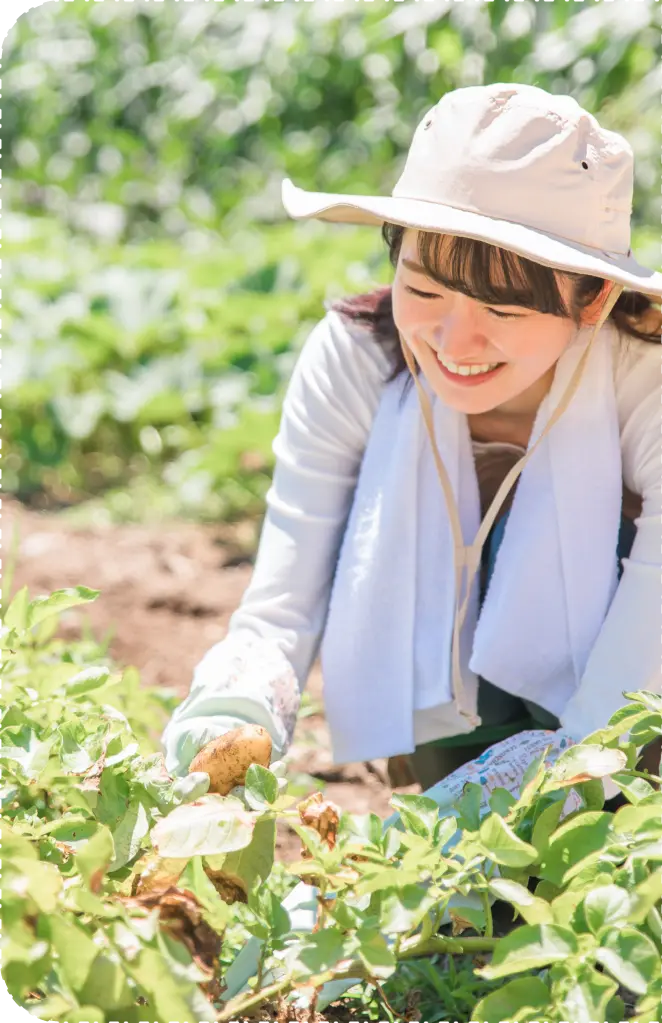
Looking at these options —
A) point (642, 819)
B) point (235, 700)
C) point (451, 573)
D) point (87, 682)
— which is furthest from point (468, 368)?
point (642, 819)

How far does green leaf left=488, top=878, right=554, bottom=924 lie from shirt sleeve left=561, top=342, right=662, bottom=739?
59 centimetres

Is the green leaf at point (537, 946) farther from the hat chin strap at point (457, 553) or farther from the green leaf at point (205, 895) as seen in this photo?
the hat chin strap at point (457, 553)

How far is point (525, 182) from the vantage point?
4.69ft

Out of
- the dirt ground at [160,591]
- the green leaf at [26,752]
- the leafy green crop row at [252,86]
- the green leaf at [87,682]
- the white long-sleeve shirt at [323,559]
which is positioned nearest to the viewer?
the green leaf at [26,752]

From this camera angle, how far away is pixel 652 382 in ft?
5.43

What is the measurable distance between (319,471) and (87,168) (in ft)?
18.5

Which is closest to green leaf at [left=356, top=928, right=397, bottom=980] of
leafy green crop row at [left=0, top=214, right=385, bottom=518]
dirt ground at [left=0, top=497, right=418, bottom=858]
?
dirt ground at [left=0, top=497, right=418, bottom=858]

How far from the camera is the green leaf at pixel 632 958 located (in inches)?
37.1

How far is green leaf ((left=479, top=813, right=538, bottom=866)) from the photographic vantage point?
1017mm

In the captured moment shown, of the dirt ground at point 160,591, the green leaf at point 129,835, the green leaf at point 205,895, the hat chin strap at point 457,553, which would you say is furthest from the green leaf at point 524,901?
the dirt ground at point 160,591

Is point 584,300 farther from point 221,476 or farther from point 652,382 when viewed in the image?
point 221,476

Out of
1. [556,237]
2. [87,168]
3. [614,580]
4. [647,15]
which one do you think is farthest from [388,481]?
[87,168]

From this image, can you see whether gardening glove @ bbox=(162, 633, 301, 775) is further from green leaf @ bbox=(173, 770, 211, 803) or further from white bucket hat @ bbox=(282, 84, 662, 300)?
white bucket hat @ bbox=(282, 84, 662, 300)

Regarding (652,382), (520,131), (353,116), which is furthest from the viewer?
(353,116)
